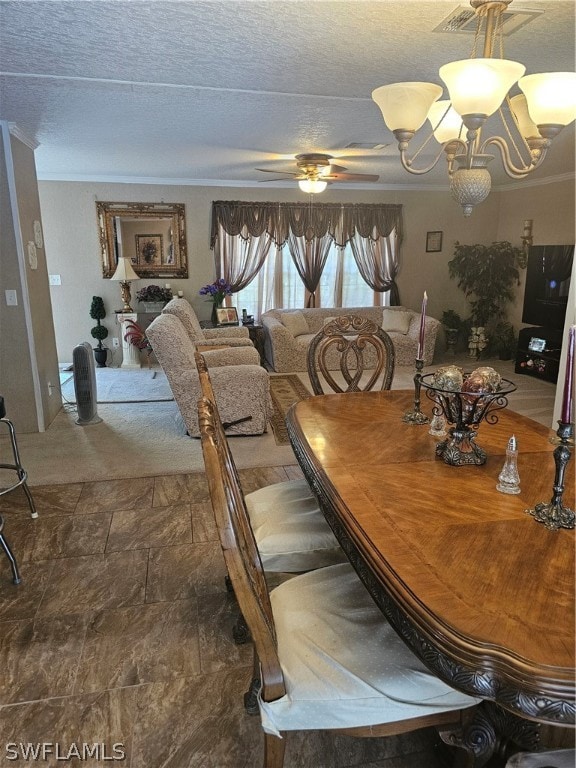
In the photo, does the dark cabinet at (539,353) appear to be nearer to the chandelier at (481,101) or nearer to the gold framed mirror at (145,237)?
the chandelier at (481,101)

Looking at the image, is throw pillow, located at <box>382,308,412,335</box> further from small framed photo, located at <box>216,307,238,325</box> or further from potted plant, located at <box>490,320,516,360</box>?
small framed photo, located at <box>216,307,238,325</box>

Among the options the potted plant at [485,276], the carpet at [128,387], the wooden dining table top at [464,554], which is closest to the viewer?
the wooden dining table top at [464,554]

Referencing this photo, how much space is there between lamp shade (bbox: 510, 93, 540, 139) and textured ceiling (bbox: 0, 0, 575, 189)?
29 centimetres

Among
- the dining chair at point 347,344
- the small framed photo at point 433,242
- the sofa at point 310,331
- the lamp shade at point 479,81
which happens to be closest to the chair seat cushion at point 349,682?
the dining chair at point 347,344

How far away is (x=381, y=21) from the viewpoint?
1.90 m

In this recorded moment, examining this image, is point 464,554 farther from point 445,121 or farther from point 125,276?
point 125,276

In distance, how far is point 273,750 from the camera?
46.6 inches

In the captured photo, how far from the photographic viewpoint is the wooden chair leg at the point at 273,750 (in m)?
1.18

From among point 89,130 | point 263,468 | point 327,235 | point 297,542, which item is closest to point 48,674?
point 297,542

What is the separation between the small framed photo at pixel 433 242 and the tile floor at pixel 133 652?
19.0 ft

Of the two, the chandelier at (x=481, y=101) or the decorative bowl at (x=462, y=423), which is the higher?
the chandelier at (x=481, y=101)

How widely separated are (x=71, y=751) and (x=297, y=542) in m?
0.91

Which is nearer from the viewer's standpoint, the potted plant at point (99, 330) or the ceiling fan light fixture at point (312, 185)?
the ceiling fan light fixture at point (312, 185)

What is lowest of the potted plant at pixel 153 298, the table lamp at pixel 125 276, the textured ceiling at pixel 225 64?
the potted plant at pixel 153 298
